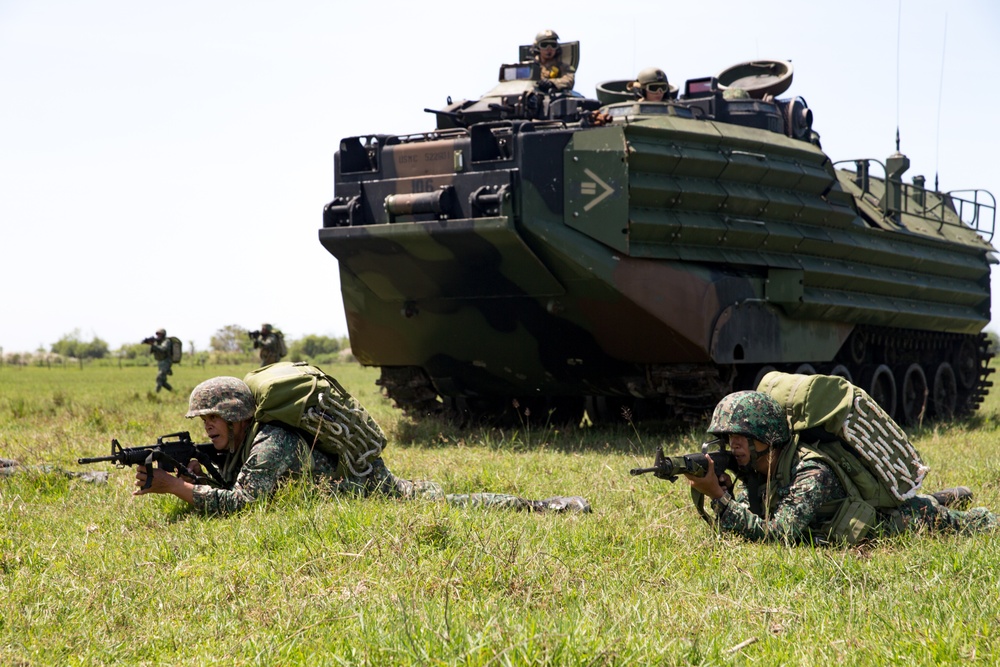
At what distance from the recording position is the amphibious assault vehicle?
10383 millimetres

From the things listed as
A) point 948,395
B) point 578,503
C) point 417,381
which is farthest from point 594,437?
point 948,395

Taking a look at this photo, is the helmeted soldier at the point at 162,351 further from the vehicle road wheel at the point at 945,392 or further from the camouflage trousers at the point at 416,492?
the camouflage trousers at the point at 416,492

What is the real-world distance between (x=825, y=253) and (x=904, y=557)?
755cm

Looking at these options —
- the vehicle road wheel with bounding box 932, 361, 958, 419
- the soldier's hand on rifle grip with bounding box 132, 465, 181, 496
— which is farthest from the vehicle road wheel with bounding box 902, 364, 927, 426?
the soldier's hand on rifle grip with bounding box 132, 465, 181, 496

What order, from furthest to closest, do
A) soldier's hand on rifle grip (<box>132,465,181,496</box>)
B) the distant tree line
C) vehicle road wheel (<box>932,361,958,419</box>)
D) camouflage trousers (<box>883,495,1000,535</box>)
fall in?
the distant tree line → vehicle road wheel (<box>932,361,958,419</box>) → soldier's hand on rifle grip (<box>132,465,181,496</box>) → camouflage trousers (<box>883,495,1000,535</box>)

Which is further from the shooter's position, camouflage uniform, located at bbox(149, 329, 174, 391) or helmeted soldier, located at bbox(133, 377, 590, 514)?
camouflage uniform, located at bbox(149, 329, 174, 391)

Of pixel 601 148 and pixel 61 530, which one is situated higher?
pixel 601 148

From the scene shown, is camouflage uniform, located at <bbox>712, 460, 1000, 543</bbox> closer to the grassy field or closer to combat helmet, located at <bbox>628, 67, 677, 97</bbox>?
the grassy field

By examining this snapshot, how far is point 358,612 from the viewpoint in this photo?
4438 millimetres

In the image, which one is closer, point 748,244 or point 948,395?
point 748,244

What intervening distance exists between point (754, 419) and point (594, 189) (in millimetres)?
4819

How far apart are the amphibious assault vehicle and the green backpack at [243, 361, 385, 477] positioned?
3.45 m

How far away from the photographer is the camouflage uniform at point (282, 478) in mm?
6547

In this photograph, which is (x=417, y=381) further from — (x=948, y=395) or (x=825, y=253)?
(x=948, y=395)
